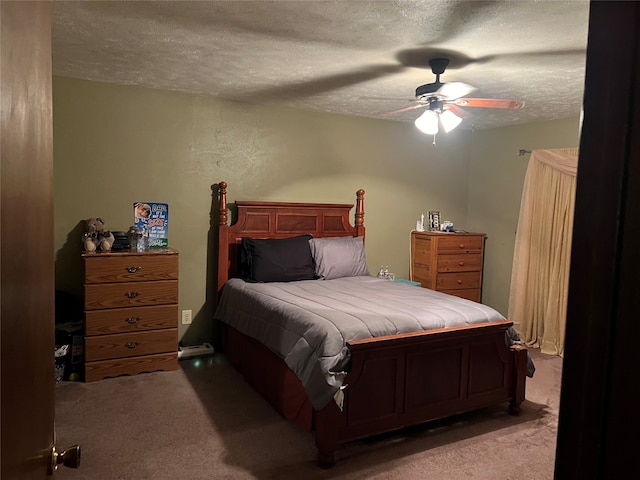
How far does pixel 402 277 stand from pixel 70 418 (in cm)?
350

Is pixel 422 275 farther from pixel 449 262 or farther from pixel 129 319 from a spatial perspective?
pixel 129 319

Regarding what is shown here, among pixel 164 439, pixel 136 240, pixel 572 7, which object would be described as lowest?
pixel 164 439

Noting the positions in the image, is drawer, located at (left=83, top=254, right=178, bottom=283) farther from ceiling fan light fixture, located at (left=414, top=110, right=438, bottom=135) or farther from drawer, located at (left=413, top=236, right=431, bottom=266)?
drawer, located at (left=413, top=236, right=431, bottom=266)

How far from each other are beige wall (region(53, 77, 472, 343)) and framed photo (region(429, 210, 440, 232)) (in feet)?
0.32

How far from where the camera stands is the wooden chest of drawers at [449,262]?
16.2ft

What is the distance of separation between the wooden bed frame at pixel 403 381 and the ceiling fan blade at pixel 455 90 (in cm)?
145

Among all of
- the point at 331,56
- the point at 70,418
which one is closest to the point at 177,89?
the point at 331,56

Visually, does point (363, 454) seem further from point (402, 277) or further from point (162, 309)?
point (402, 277)

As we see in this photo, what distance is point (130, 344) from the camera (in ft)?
11.7

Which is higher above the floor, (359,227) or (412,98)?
(412,98)

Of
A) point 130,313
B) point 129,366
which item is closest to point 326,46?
point 130,313

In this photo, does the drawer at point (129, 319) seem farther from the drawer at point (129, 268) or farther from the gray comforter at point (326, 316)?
the gray comforter at point (326, 316)

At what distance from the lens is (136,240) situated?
12.3 ft

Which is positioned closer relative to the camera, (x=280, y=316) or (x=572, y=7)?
(x=572, y=7)
